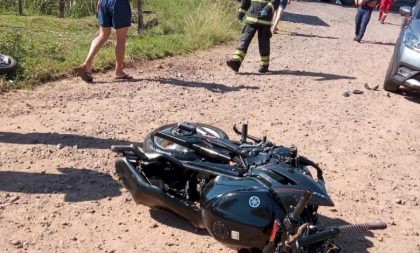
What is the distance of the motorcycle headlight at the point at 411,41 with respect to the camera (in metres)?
Result: 7.86

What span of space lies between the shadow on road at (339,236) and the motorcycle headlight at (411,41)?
4513 mm

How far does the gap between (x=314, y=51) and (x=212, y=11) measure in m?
2.37

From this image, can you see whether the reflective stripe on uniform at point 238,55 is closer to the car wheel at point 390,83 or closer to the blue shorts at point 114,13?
the blue shorts at point 114,13

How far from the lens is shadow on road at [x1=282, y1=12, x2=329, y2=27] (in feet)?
55.1

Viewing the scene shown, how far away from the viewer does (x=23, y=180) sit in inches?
175

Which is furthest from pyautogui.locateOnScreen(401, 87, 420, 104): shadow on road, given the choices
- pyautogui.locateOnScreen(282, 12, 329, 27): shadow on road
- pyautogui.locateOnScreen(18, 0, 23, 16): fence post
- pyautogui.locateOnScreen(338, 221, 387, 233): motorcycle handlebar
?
pyautogui.locateOnScreen(18, 0, 23, 16): fence post

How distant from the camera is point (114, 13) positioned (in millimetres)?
7000

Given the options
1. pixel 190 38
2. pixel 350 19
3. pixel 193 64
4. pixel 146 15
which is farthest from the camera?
pixel 350 19

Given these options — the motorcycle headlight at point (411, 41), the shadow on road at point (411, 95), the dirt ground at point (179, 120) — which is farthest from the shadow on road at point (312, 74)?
the motorcycle headlight at point (411, 41)

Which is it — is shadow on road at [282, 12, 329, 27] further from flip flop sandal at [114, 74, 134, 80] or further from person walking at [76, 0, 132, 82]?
person walking at [76, 0, 132, 82]

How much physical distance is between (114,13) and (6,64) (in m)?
1.53

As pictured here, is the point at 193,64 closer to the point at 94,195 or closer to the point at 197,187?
the point at 94,195

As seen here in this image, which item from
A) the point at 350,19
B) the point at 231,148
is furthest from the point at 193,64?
the point at 350,19

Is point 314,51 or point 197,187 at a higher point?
point 197,187
